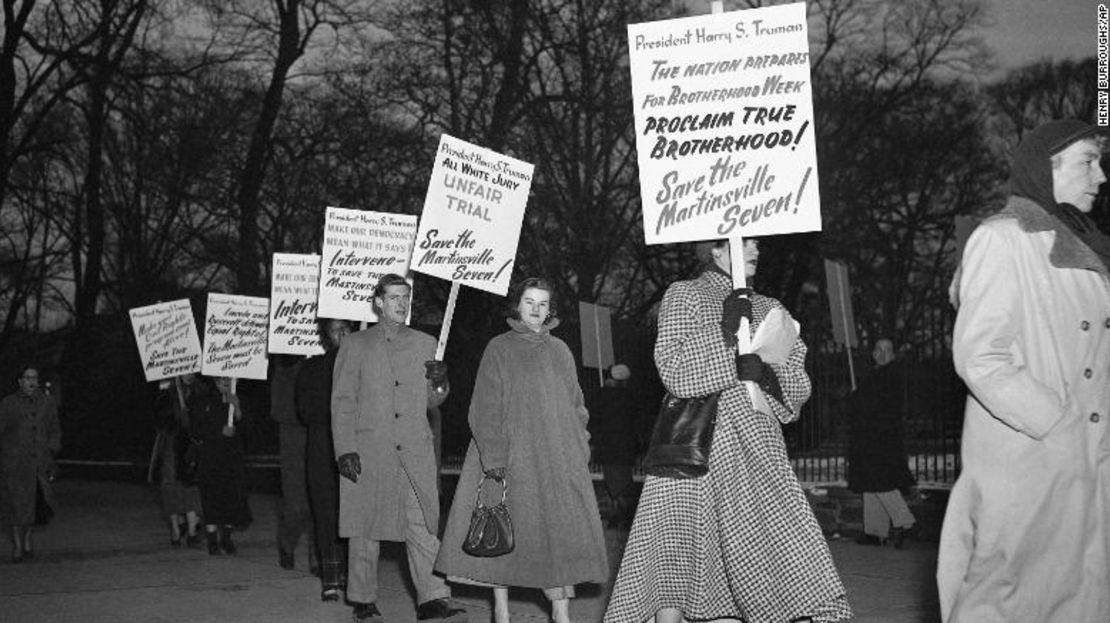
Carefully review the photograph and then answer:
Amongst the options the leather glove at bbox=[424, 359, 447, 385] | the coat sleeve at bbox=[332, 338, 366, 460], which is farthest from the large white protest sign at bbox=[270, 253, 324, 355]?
the leather glove at bbox=[424, 359, 447, 385]

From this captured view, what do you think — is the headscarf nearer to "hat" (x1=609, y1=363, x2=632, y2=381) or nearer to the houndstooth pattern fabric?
the houndstooth pattern fabric

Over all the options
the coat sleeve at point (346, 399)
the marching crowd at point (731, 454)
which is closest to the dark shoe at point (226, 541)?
the marching crowd at point (731, 454)

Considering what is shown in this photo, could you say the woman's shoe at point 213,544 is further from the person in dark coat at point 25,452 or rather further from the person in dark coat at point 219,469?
the person in dark coat at point 25,452

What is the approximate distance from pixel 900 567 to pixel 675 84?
6.81 m

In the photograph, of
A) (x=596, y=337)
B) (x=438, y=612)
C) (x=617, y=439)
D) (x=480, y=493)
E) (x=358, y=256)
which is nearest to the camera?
(x=480, y=493)

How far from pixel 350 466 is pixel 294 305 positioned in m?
5.04

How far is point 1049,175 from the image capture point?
4926 millimetres

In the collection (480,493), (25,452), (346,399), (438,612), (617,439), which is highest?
(346,399)

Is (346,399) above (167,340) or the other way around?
the other way around

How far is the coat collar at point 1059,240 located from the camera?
476cm

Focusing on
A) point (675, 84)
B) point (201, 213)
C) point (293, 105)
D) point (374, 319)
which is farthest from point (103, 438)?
A: point (675, 84)

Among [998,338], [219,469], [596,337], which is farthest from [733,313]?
[596,337]

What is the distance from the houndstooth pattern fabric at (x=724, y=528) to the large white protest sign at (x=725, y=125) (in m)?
0.45

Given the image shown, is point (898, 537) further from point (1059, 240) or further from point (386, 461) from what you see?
point (1059, 240)
